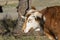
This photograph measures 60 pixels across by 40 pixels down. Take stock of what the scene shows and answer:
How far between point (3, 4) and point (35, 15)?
24.5 feet

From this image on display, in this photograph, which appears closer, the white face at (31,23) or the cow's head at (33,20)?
the cow's head at (33,20)

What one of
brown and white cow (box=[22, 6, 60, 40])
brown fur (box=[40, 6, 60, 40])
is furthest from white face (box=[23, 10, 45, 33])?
brown fur (box=[40, 6, 60, 40])

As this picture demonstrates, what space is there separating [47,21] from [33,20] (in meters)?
0.54

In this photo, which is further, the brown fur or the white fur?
the white fur

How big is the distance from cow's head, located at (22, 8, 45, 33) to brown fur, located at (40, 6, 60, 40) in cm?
13

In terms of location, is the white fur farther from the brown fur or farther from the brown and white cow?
the brown fur

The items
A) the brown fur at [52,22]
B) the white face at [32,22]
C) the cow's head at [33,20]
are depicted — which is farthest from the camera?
the white face at [32,22]

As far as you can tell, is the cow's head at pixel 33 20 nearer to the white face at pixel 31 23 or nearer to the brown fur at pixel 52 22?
the white face at pixel 31 23

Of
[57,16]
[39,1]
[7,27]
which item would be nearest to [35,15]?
[57,16]

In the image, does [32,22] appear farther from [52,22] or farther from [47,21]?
[52,22]

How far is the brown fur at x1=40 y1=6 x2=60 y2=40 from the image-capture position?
609 cm

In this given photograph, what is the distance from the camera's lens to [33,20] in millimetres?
6656

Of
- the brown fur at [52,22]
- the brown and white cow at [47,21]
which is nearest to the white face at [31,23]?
the brown and white cow at [47,21]

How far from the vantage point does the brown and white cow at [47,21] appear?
6105 mm
